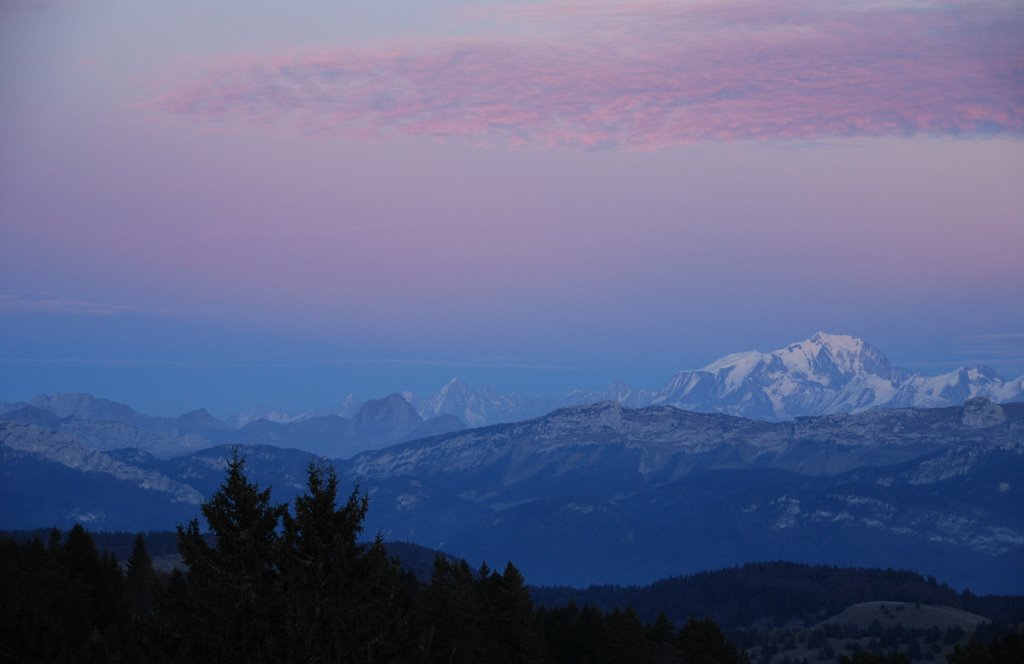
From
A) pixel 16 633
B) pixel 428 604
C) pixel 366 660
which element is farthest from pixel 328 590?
pixel 428 604

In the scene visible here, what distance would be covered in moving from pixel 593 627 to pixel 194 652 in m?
87.0

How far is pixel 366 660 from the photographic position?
129 feet

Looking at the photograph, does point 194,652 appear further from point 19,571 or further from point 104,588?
point 104,588

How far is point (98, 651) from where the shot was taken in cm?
5206

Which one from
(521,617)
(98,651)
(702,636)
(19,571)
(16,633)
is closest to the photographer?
(16,633)

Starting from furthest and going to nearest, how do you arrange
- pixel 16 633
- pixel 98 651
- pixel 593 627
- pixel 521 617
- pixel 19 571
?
1. pixel 593 627
2. pixel 521 617
3. pixel 19 571
4. pixel 98 651
5. pixel 16 633

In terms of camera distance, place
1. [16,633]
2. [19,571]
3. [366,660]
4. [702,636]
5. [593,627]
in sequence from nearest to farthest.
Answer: [366,660], [16,633], [19,571], [702,636], [593,627]

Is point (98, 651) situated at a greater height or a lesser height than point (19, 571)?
lesser

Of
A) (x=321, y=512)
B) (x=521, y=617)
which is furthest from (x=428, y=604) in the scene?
(x=321, y=512)

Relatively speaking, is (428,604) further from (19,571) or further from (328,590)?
(328,590)

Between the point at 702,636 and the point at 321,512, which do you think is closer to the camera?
the point at 321,512

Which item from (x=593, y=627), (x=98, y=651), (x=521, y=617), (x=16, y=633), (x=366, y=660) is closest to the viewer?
(x=366, y=660)

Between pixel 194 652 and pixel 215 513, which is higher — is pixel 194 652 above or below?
below

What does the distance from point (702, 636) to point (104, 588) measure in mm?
55543
